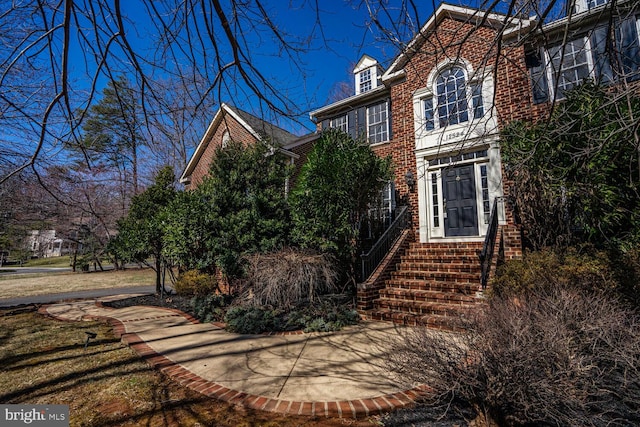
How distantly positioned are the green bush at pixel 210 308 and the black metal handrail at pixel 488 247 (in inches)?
218

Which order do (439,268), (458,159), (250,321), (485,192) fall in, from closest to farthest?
(250,321) → (439,268) → (485,192) → (458,159)

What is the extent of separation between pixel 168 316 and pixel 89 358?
2.72m

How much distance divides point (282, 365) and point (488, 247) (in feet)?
17.3

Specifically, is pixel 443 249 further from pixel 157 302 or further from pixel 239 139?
pixel 239 139

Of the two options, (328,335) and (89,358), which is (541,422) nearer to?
(328,335)

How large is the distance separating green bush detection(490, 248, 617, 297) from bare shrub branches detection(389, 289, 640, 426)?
1835 millimetres

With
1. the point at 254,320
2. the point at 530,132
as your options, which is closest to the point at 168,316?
the point at 254,320

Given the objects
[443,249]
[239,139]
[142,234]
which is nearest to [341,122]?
[239,139]

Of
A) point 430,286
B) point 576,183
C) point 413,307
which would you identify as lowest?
point 413,307

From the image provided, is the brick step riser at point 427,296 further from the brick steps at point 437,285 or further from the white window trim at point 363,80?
the white window trim at point 363,80

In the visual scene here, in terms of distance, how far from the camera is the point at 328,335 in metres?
5.29

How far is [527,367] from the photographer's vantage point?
2172mm

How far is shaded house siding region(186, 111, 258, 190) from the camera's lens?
1266 cm

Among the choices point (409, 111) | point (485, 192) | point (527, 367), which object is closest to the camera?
point (527, 367)
